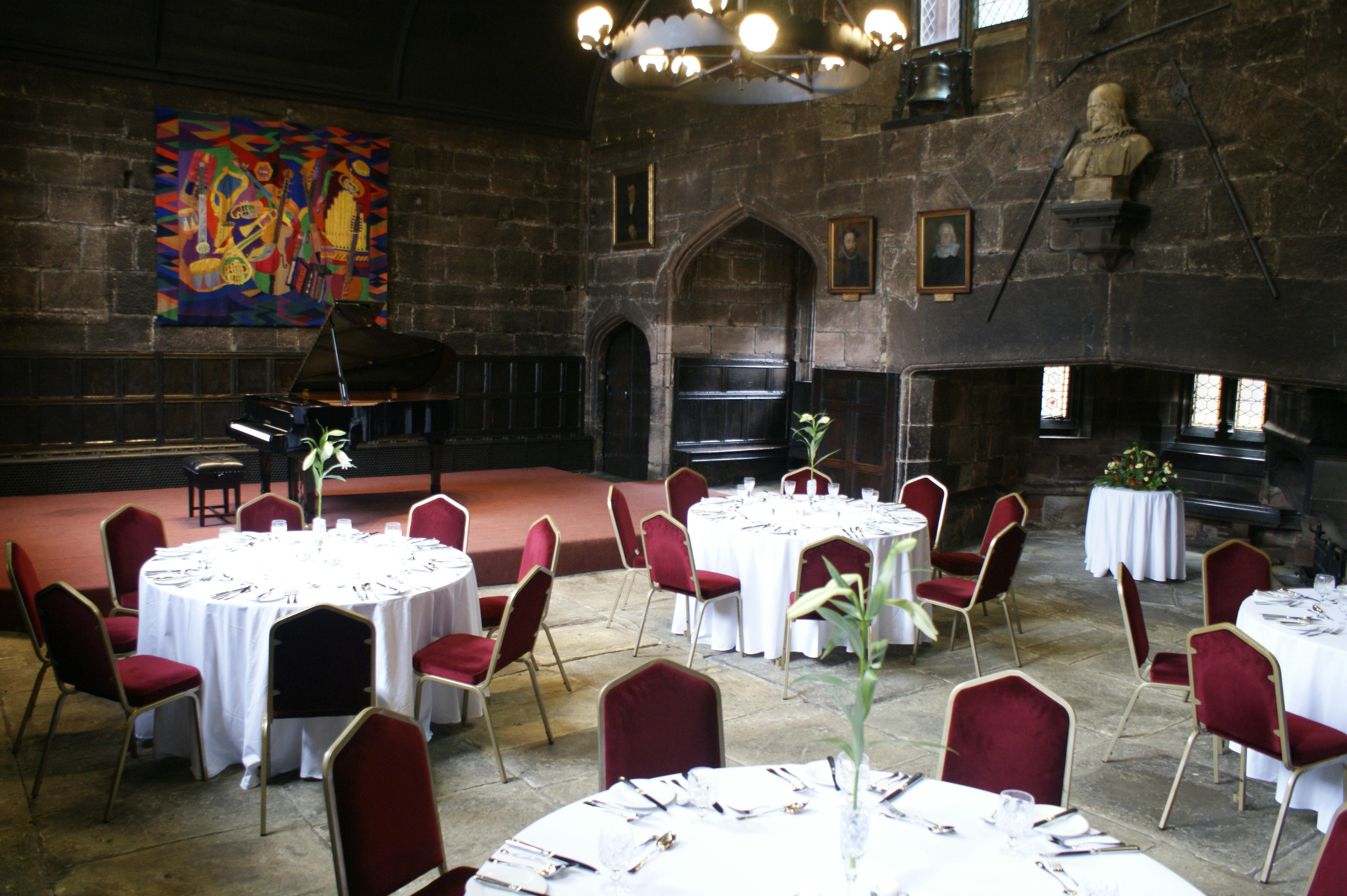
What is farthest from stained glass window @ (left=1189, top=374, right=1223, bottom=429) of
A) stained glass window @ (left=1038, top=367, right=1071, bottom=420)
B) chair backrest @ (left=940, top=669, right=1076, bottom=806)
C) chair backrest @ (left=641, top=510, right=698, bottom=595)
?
chair backrest @ (left=940, top=669, right=1076, bottom=806)

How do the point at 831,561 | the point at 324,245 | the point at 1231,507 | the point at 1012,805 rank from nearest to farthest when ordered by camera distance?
Result: the point at 1012,805 → the point at 831,561 → the point at 1231,507 → the point at 324,245

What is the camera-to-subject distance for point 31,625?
4430 millimetres

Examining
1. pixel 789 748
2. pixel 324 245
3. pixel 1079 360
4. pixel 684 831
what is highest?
pixel 324 245

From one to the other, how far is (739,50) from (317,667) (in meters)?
3.57

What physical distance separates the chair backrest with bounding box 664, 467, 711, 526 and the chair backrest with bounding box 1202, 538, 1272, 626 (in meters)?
3.39

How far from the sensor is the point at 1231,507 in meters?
9.56

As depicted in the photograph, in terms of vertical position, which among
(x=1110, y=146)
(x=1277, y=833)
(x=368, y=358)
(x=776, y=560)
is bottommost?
(x=1277, y=833)

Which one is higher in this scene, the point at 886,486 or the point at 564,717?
the point at 886,486

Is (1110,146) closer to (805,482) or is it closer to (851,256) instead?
(851,256)

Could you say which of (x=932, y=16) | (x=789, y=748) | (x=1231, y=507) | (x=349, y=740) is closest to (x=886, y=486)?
(x=1231, y=507)

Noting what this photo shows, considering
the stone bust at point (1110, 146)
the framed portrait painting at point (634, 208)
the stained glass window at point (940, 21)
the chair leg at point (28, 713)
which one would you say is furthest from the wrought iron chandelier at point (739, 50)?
the framed portrait painting at point (634, 208)

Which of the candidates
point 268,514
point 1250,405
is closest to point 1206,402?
point 1250,405

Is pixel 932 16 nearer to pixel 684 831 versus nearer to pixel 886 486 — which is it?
pixel 886 486

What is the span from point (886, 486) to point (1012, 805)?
22.9 feet
